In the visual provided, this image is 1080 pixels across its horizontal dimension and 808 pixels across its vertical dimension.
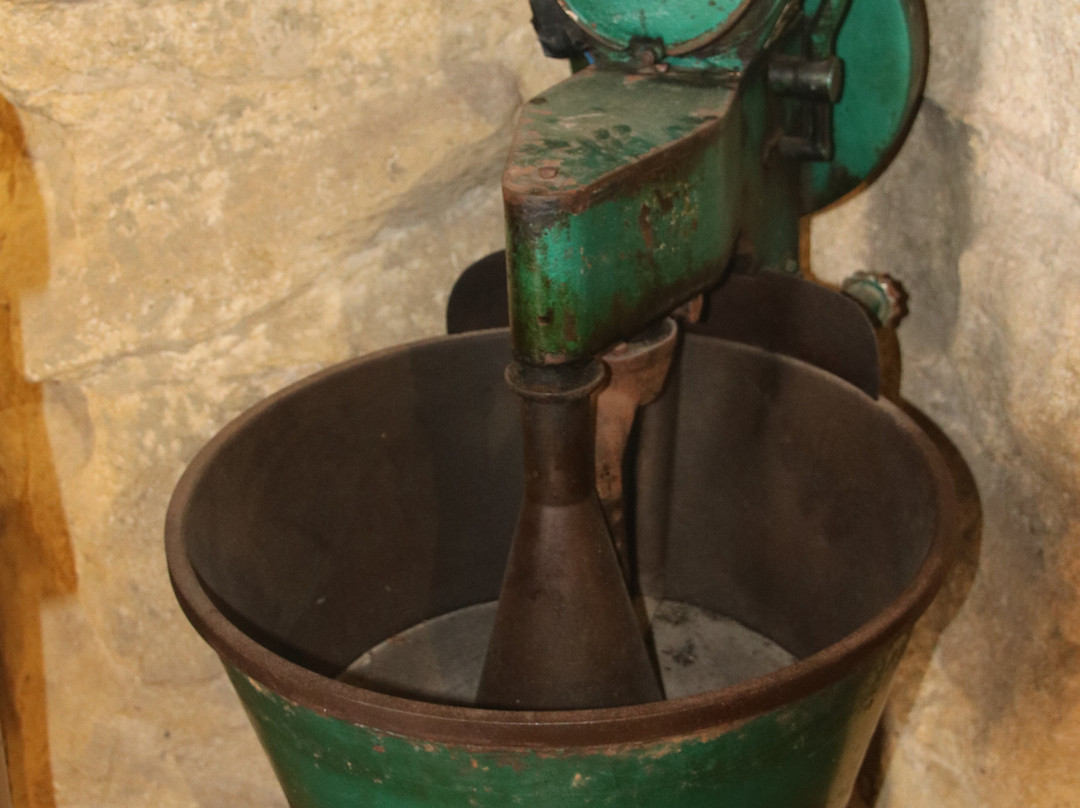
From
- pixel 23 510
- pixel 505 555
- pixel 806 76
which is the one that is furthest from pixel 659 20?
pixel 23 510

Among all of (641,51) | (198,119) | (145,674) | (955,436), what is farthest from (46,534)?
(955,436)

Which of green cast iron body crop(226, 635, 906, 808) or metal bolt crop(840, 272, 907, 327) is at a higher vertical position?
metal bolt crop(840, 272, 907, 327)

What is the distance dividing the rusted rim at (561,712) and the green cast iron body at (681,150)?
217mm

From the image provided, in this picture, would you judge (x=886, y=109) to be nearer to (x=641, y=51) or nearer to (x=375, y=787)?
(x=641, y=51)

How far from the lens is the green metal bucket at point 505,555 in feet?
1.97

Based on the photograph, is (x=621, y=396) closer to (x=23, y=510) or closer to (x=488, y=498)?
(x=488, y=498)

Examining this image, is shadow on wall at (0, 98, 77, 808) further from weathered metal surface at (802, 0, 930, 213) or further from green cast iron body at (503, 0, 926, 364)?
weathered metal surface at (802, 0, 930, 213)

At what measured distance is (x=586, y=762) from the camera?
591 mm

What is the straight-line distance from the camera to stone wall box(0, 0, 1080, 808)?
0.90 m

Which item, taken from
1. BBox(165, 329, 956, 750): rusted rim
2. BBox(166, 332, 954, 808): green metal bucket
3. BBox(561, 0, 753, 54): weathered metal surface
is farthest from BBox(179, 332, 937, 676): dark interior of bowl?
BBox(561, 0, 753, 54): weathered metal surface

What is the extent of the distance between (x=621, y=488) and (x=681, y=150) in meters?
0.28

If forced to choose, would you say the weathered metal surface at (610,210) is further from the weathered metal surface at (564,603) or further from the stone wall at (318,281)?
the stone wall at (318,281)

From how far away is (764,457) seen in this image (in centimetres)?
96

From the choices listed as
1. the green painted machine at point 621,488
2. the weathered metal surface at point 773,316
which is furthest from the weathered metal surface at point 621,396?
the weathered metal surface at point 773,316
